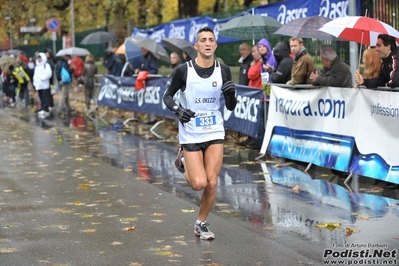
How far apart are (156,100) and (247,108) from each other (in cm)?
516

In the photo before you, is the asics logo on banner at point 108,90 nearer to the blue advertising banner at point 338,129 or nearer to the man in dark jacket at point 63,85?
the man in dark jacket at point 63,85

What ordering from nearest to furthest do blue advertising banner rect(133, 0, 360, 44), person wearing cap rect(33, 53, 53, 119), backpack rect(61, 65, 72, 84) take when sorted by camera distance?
blue advertising banner rect(133, 0, 360, 44), person wearing cap rect(33, 53, 53, 119), backpack rect(61, 65, 72, 84)

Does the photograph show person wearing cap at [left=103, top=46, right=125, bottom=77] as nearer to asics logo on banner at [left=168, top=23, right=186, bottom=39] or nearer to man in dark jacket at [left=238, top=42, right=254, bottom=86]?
asics logo on banner at [left=168, top=23, right=186, bottom=39]

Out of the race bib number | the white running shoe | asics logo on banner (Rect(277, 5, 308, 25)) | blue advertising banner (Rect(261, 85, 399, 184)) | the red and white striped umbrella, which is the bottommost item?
the white running shoe

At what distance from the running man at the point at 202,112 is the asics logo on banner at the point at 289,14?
916 cm

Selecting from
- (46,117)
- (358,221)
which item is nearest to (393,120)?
(358,221)

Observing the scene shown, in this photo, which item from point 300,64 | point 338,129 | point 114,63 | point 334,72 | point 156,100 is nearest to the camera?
point 338,129

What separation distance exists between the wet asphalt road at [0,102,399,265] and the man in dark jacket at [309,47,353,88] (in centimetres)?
138

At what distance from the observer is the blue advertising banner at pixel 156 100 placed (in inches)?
591

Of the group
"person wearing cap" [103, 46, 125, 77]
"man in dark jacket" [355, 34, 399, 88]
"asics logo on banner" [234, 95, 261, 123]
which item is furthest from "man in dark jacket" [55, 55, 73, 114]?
"man in dark jacket" [355, 34, 399, 88]

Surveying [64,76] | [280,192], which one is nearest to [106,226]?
[280,192]

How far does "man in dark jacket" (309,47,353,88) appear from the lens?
12.3 meters

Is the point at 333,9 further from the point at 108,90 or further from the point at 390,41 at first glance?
the point at 108,90

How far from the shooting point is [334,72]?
12.4 meters
